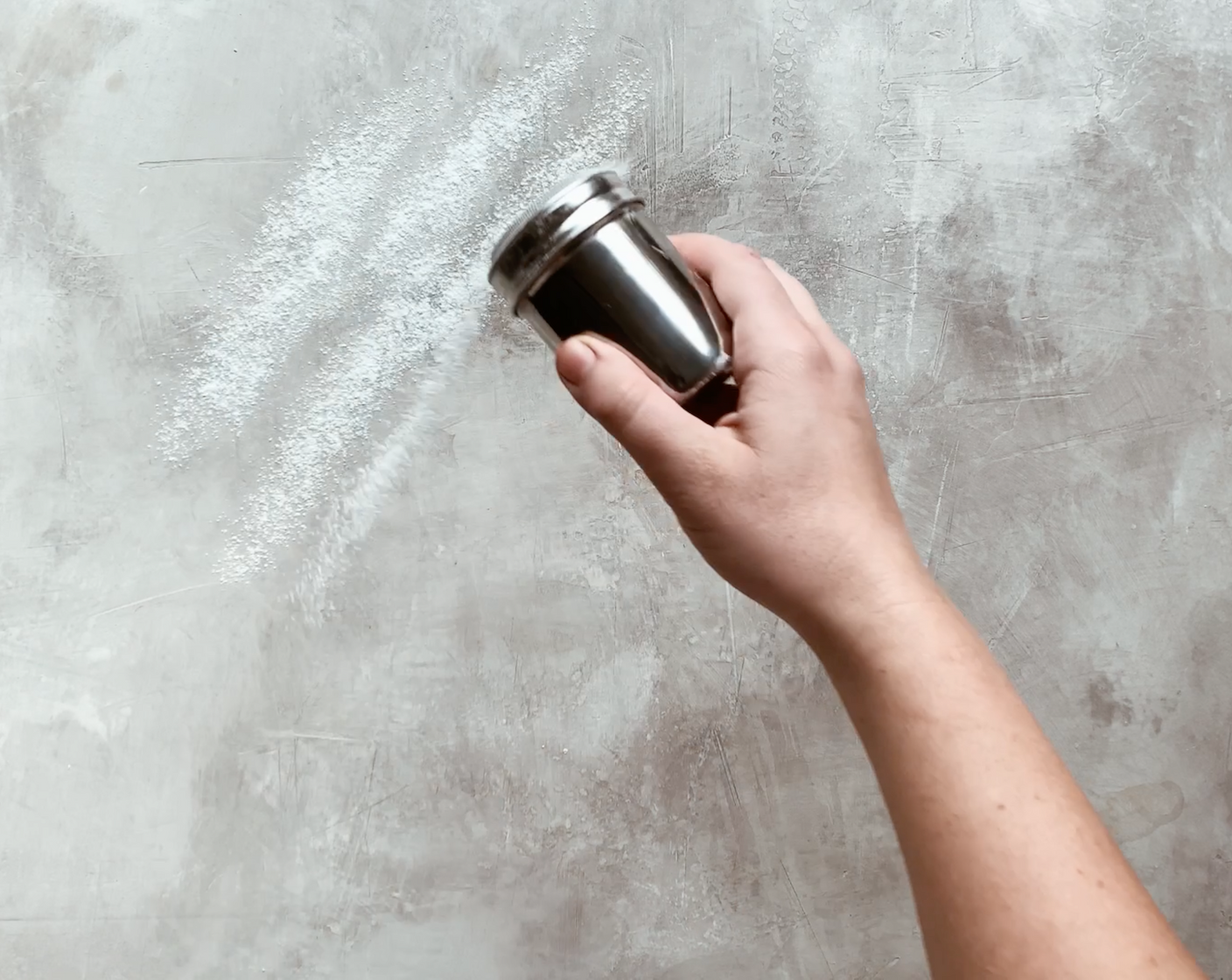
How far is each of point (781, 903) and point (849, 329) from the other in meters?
0.70

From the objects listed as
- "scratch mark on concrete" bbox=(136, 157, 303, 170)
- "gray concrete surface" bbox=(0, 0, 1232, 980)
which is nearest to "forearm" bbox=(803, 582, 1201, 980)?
"gray concrete surface" bbox=(0, 0, 1232, 980)

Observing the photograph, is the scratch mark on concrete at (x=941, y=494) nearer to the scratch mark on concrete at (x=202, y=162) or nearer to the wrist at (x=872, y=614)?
the wrist at (x=872, y=614)

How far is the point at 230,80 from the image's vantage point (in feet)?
3.36

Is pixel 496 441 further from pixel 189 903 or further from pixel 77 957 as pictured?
pixel 77 957

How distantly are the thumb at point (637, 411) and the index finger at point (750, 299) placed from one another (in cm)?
8

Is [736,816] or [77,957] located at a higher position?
[77,957]

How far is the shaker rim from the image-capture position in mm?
667

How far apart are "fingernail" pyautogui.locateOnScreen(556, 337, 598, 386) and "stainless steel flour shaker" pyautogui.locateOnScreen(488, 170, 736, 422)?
0.04 meters

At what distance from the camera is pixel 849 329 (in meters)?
1.06

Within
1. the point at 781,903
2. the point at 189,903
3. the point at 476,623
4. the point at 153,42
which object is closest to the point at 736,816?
the point at 781,903

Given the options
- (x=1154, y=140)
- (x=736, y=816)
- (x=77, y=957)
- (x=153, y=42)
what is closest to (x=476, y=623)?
(x=736, y=816)

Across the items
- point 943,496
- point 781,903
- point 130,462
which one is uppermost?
point 130,462

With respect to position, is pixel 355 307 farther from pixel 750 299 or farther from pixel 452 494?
pixel 750 299

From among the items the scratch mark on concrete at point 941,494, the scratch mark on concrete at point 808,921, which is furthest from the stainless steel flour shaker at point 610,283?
the scratch mark on concrete at point 808,921
